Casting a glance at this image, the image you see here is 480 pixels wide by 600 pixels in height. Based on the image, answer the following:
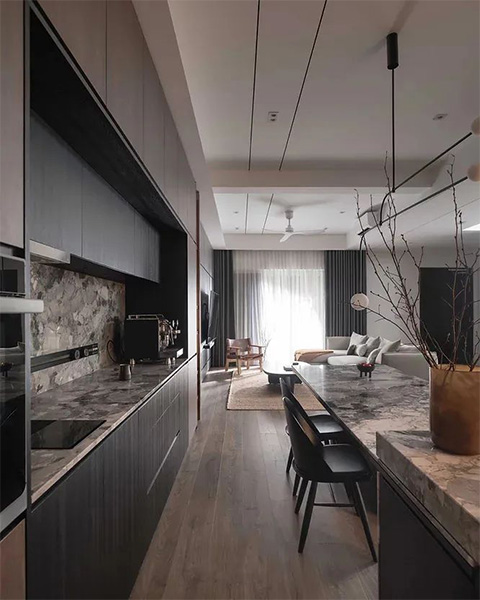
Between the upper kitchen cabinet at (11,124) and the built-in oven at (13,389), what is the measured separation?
88mm

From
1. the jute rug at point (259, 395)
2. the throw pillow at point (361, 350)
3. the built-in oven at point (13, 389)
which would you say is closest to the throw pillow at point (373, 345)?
the throw pillow at point (361, 350)

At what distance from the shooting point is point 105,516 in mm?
1423

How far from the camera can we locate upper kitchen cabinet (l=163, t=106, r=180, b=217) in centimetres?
269

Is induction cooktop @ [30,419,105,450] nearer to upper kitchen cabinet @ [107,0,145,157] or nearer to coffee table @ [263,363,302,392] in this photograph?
upper kitchen cabinet @ [107,0,145,157]

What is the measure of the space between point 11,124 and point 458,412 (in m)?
1.29

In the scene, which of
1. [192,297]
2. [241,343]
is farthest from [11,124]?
[241,343]

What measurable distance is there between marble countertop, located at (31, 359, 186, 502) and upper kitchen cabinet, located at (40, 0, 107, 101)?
1.25m

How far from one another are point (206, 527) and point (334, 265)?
7557mm

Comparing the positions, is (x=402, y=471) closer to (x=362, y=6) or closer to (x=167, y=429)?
(x=167, y=429)

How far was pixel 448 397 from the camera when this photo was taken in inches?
40.7

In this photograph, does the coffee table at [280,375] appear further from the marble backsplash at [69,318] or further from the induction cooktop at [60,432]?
the induction cooktop at [60,432]

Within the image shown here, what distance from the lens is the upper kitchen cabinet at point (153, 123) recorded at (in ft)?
6.89

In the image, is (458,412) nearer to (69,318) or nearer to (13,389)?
(13,389)

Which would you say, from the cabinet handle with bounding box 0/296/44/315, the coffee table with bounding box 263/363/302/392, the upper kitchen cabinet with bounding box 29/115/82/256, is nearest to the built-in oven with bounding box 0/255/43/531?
the cabinet handle with bounding box 0/296/44/315
